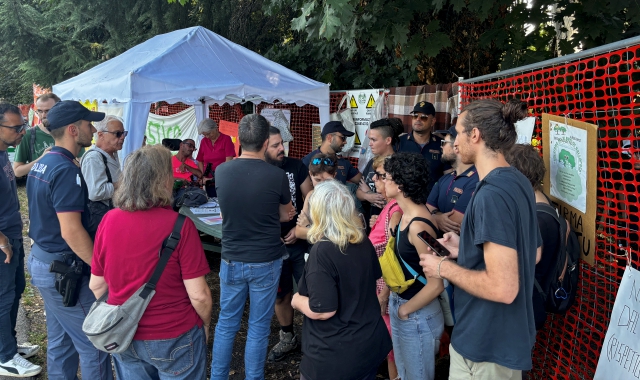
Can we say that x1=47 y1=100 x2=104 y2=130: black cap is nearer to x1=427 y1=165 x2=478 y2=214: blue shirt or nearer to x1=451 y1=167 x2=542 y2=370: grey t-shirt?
x1=451 y1=167 x2=542 y2=370: grey t-shirt

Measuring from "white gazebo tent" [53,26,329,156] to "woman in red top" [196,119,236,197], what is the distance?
1201 mm

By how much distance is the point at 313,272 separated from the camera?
2125mm

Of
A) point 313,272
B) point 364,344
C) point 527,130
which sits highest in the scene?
point 527,130

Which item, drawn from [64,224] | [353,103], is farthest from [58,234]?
[353,103]

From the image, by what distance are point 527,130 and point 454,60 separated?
3.42 metres

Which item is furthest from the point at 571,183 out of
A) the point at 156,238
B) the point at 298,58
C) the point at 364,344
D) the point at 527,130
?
the point at 298,58

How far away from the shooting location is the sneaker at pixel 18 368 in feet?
11.6

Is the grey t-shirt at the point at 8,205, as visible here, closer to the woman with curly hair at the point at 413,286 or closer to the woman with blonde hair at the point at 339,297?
the woman with blonde hair at the point at 339,297

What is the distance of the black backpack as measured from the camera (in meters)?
2.40

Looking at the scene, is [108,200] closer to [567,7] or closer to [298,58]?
[567,7]

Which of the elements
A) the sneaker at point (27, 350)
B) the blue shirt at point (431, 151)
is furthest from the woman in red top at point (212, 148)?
the sneaker at point (27, 350)

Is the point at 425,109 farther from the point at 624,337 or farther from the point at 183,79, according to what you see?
the point at 183,79

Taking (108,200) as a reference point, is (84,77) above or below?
Result: above

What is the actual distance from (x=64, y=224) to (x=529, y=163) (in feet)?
9.05
